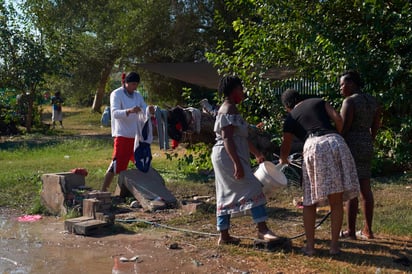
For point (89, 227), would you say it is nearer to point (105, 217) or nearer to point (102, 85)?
point (105, 217)

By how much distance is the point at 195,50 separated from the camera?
762 inches

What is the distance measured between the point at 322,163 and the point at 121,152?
3.39 m

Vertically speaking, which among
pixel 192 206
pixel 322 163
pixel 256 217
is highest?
pixel 322 163

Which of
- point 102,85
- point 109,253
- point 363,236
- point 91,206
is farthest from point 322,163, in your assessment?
point 102,85

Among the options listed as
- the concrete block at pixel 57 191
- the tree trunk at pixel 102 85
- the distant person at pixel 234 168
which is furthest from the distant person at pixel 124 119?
the tree trunk at pixel 102 85

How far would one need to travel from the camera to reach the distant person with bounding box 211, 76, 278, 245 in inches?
195

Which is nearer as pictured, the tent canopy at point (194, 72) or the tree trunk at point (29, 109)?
the tent canopy at point (194, 72)

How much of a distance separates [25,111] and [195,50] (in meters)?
6.24

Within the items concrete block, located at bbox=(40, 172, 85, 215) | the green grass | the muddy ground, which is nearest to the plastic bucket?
the green grass

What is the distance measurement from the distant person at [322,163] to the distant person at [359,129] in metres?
0.29

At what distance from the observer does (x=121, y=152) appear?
24.0ft

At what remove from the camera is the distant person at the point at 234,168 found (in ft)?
16.3

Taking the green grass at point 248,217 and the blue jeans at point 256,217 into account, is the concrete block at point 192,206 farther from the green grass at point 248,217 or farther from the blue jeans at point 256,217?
the blue jeans at point 256,217

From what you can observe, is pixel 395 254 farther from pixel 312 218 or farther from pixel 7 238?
pixel 7 238
